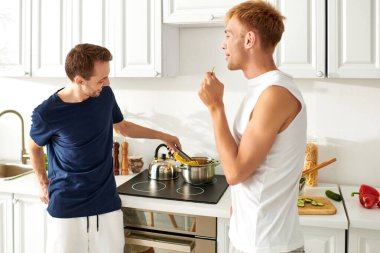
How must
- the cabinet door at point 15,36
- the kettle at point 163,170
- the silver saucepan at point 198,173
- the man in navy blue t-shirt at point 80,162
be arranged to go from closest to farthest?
1. the man in navy blue t-shirt at point 80,162
2. the silver saucepan at point 198,173
3. the kettle at point 163,170
4. the cabinet door at point 15,36

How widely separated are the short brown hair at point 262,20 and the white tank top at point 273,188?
12cm

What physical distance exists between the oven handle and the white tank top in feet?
2.17

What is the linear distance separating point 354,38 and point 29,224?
6.86 ft

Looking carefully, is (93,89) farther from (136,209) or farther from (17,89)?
(17,89)

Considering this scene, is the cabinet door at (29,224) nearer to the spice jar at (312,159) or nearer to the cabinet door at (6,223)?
the cabinet door at (6,223)

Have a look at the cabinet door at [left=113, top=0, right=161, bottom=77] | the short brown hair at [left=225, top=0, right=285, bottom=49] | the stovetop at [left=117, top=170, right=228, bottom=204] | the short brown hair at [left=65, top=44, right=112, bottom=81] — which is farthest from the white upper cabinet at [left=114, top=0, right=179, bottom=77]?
the short brown hair at [left=225, top=0, right=285, bottom=49]

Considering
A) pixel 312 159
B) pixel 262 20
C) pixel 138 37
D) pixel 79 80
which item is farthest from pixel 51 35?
pixel 312 159

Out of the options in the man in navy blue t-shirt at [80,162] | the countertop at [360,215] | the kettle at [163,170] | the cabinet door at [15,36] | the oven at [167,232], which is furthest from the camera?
the cabinet door at [15,36]

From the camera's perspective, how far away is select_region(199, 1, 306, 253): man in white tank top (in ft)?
4.15

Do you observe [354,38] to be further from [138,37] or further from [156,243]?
[156,243]

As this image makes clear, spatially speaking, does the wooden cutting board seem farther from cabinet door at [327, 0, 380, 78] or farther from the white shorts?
the white shorts

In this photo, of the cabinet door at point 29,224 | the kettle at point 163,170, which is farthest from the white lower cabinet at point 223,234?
the cabinet door at point 29,224

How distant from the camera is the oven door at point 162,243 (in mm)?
1996

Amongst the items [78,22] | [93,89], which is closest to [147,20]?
[78,22]
